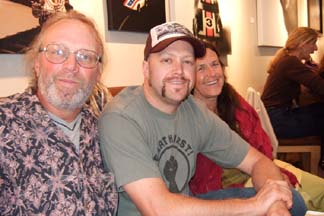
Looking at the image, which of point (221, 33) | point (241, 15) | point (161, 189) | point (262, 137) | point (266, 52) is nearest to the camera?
A: point (161, 189)

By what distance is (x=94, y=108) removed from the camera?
1346 mm

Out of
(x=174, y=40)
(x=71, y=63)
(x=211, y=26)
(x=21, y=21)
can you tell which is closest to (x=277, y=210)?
(x=174, y=40)

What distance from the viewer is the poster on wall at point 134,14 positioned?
1907 mm

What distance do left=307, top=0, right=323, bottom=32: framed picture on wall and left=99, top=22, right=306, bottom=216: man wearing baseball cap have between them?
164 inches

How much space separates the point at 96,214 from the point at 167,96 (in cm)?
45

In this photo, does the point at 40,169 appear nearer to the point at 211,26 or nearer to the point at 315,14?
the point at 211,26

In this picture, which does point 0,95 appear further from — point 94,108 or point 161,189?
point 161,189

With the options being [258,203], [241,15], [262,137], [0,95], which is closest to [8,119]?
[0,95]

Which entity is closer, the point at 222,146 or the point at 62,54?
the point at 62,54

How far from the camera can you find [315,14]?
17.3 ft

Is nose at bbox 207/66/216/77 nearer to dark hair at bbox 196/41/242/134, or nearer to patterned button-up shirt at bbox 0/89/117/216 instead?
dark hair at bbox 196/41/242/134

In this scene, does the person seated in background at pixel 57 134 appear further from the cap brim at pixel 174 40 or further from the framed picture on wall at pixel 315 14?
the framed picture on wall at pixel 315 14

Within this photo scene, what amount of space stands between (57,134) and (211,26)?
207 cm

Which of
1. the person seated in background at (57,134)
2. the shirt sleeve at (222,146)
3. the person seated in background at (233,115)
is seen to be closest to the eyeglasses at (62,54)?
the person seated in background at (57,134)
